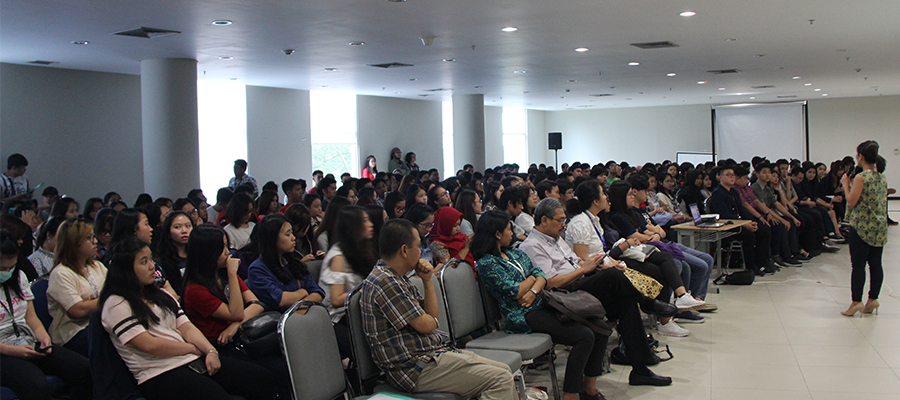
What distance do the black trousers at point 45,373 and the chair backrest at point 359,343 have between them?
138 cm

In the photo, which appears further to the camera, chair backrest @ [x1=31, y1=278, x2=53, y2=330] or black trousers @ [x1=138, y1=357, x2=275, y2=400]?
chair backrest @ [x1=31, y1=278, x2=53, y2=330]

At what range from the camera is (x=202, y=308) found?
10.5ft

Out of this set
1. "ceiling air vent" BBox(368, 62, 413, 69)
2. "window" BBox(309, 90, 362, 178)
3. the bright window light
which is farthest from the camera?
the bright window light

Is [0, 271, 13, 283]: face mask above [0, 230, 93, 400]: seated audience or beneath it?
above

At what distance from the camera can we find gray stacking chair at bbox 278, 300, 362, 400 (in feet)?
8.66

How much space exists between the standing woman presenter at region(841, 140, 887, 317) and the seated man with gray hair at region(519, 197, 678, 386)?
106 inches

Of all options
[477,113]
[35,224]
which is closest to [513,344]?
[35,224]

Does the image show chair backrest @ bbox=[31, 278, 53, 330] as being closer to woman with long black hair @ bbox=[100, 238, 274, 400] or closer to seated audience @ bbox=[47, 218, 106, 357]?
seated audience @ bbox=[47, 218, 106, 357]

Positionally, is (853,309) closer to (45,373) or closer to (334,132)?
(45,373)

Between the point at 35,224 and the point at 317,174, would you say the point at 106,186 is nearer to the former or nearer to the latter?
the point at 317,174

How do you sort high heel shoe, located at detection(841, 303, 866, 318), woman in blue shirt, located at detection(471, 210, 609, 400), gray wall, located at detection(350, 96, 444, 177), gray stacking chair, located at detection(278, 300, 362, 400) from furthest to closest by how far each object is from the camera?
gray wall, located at detection(350, 96, 444, 177) < high heel shoe, located at detection(841, 303, 866, 318) < woman in blue shirt, located at detection(471, 210, 609, 400) < gray stacking chair, located at detection(278, 300, 362, 400)

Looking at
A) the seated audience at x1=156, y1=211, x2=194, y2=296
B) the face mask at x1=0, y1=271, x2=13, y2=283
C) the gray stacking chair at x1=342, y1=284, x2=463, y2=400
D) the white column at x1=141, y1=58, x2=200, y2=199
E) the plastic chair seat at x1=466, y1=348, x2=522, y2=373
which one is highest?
the white column at x1=141, y1=58, x2=200, y2=199

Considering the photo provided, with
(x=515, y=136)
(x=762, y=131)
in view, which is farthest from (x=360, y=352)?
(x=515, y=136)

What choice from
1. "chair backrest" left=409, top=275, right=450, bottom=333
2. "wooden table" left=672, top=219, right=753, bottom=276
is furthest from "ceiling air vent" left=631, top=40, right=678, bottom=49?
"chair backrest" left=409, top=275, right=450, bottom=333
